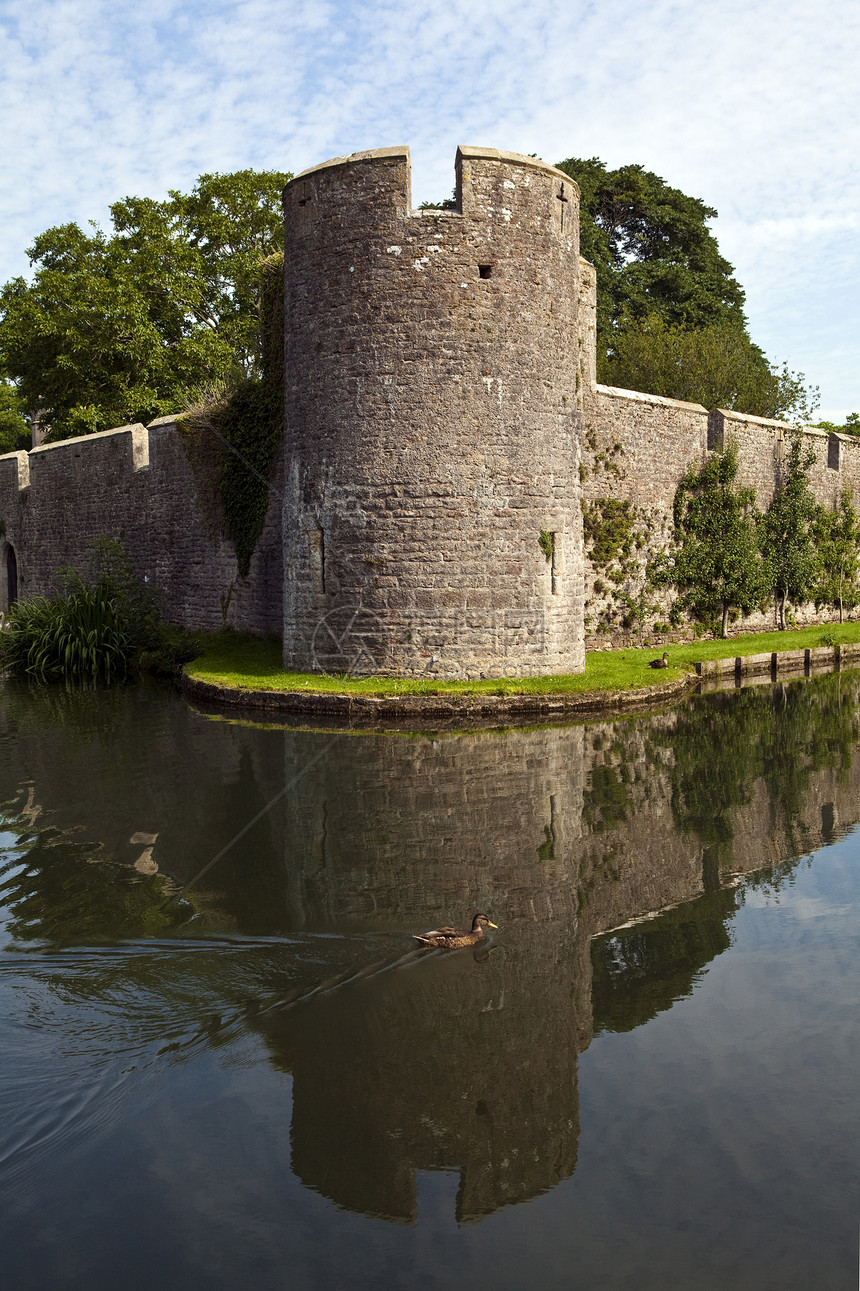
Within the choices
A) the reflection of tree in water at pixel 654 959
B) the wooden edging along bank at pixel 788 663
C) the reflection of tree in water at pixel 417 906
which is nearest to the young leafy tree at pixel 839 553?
the wooden edging along bank at pixel 788 663

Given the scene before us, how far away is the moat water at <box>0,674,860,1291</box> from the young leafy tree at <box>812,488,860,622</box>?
15.6 metres

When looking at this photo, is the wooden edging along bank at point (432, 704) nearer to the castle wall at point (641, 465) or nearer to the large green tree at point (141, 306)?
the castle wall at point (641, 465)

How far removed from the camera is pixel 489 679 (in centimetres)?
1246

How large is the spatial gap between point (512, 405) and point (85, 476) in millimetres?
12245

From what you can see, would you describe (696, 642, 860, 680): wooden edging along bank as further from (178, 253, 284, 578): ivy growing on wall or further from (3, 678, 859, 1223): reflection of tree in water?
(178, 253, 284, 578): ivy growing on wall

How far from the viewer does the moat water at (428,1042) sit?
306 cm

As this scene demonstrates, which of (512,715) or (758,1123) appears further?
(512,715)

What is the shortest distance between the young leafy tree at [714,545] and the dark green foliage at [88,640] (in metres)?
9.05

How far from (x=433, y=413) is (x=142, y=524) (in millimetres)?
9371

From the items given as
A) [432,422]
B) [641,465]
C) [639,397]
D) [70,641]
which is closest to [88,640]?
[70,641]

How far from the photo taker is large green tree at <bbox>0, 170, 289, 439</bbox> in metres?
23.2

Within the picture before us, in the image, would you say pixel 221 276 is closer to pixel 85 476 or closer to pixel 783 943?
pixel 85 476

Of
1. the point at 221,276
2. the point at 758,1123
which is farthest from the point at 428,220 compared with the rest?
the point at 221,276

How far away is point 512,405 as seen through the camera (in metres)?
12.5
